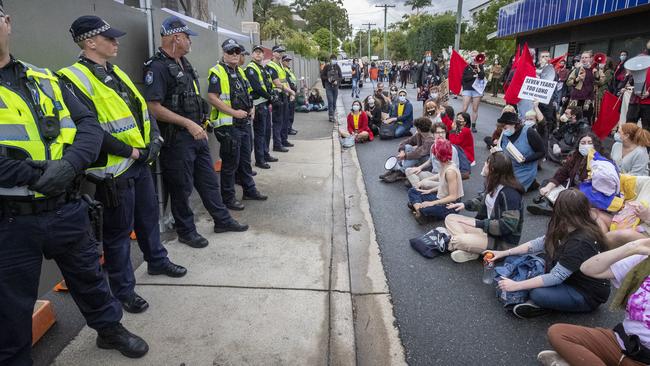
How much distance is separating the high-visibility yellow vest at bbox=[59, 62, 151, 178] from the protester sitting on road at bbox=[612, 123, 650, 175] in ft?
16.4

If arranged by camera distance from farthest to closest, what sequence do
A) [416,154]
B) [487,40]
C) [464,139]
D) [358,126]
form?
[487,40] → [358,126] → [464,139] → [416,154]

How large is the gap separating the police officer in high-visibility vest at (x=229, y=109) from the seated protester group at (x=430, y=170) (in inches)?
96.0

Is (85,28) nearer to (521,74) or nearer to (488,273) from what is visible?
(488,273)

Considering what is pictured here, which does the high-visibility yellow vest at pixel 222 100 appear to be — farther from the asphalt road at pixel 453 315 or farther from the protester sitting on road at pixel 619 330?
the protester sitting on road at pixel 619 330

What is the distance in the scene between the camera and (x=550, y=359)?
2568mm

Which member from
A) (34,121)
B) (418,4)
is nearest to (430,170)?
(34,121)

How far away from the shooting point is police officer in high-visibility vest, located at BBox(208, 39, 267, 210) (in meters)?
4.67

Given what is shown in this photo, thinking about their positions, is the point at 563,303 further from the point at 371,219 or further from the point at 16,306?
the point at 16,306

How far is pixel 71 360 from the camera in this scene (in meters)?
2.57

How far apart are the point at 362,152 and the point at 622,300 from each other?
7103 mm

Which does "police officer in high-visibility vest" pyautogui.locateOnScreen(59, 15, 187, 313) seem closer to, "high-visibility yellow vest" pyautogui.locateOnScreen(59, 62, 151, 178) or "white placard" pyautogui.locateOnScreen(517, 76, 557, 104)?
"high-visibility yellow vest" pyautogui.locateOnScreen(59, 62, 151, 178)

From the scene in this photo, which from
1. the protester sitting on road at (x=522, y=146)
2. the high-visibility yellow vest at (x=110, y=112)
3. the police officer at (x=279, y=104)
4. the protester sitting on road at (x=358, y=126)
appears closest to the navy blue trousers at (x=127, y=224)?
the high-visibility yellow vest at (x=110, y=112)

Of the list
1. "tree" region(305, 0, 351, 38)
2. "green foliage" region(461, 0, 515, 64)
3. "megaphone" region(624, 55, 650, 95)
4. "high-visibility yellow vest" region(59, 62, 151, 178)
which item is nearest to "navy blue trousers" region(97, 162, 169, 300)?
"high-visibility yellow vest" region(59, 62, 151, 178)

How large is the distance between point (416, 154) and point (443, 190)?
1.71 m
